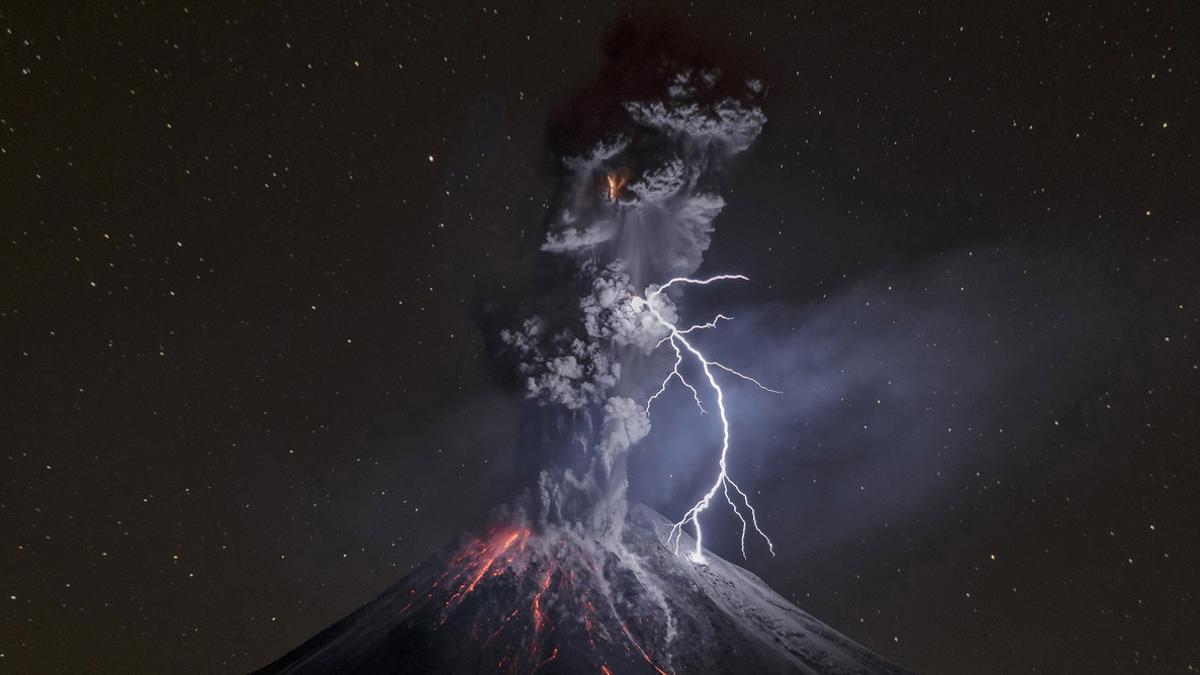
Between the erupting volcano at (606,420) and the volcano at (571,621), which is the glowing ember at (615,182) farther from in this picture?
the volcano at (571,621)

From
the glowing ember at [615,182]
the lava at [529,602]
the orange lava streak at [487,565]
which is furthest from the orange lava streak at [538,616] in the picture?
the glowing ember at [615,182]

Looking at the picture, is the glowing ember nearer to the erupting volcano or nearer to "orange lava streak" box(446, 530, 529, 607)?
the erupting volcano

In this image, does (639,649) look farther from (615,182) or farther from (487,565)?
(615,182)

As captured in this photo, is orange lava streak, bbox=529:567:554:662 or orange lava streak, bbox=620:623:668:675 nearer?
orange lava streak, bbox=620:623:668:675

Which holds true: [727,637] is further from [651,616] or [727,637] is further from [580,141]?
[580,141]

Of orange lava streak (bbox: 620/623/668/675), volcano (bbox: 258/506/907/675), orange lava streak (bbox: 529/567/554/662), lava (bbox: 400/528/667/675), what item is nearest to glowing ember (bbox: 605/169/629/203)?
volcano (bbox: 258/506/907/675)

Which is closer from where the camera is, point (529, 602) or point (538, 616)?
point (538, 616)

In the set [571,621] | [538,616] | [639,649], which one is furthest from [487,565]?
[639,649]
